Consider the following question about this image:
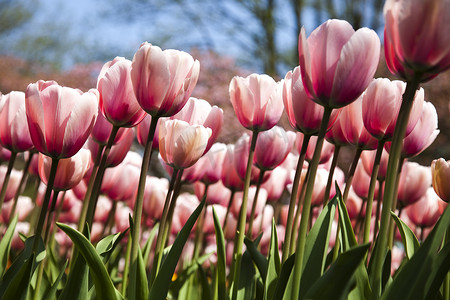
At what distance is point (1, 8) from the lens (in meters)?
20.5

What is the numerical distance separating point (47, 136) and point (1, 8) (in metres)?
22.0

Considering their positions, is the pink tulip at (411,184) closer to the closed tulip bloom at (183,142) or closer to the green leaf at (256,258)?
the green leaf at (256,258)

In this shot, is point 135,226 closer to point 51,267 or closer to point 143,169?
point 143,169

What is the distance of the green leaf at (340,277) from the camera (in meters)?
0.70

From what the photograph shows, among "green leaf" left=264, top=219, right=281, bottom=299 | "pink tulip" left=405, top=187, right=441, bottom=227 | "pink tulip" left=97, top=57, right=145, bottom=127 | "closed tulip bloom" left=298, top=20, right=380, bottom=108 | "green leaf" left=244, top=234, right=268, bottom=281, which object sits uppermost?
"closed tulip bloom" left=298, top=20, right=380, bottom=108

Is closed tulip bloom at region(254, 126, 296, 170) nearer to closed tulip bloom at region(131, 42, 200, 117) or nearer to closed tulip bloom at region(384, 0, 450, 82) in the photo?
closed tulip bloom at region(131, 42, 200, 117)

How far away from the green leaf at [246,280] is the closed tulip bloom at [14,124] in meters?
0.58

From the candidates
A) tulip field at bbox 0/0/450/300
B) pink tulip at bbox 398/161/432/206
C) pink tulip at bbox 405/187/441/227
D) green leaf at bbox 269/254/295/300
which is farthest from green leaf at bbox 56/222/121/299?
pink tulip at bbox 405/187/441/227

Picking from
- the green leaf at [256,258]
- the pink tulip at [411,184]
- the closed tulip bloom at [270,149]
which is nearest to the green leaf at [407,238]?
the green leaf at [256,258]

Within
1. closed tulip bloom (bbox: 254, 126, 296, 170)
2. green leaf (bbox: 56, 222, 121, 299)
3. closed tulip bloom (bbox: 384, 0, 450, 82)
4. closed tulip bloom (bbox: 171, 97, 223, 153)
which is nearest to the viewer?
closed tulip bloom (bbox: 384, 0, 450, 82)

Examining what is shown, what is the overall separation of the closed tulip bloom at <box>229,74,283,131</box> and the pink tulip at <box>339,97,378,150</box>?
15 centimetres

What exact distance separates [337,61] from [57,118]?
1.72 ft

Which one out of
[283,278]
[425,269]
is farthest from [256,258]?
[425,269]

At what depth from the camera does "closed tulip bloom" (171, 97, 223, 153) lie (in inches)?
47.1
